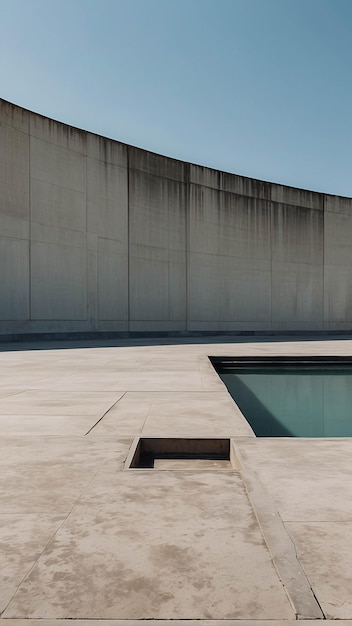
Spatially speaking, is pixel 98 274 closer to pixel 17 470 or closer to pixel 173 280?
pixel 173 280

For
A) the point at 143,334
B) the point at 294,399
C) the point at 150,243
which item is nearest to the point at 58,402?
the point at 294,399

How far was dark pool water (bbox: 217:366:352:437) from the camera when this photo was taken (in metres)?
6.75

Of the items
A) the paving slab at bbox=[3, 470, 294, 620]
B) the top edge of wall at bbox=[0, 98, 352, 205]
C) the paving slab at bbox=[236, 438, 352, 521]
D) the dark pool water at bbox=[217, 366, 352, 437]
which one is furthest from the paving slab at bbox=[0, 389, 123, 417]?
the top edge of wall at bbox=[0, 98, 352, 205]

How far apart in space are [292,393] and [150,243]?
1589cm

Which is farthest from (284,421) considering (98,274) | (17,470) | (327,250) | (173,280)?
(327,250)

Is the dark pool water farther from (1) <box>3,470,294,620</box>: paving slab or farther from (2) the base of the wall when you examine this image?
(2) the base of the wall

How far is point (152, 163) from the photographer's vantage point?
77.0 ft

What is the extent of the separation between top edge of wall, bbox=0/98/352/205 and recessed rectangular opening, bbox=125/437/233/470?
17.5 metres

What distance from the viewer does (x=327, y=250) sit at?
28812 millimetres

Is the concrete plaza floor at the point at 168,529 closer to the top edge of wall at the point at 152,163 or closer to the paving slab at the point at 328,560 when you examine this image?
the paving slab at the point at 328,560

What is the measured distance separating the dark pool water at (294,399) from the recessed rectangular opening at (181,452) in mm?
2566

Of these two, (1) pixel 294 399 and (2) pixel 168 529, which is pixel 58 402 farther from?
(1) pixel 294 399

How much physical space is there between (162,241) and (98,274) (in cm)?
415

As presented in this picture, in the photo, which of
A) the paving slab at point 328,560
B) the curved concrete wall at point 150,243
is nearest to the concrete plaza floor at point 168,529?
the paving slab at point 328,560
